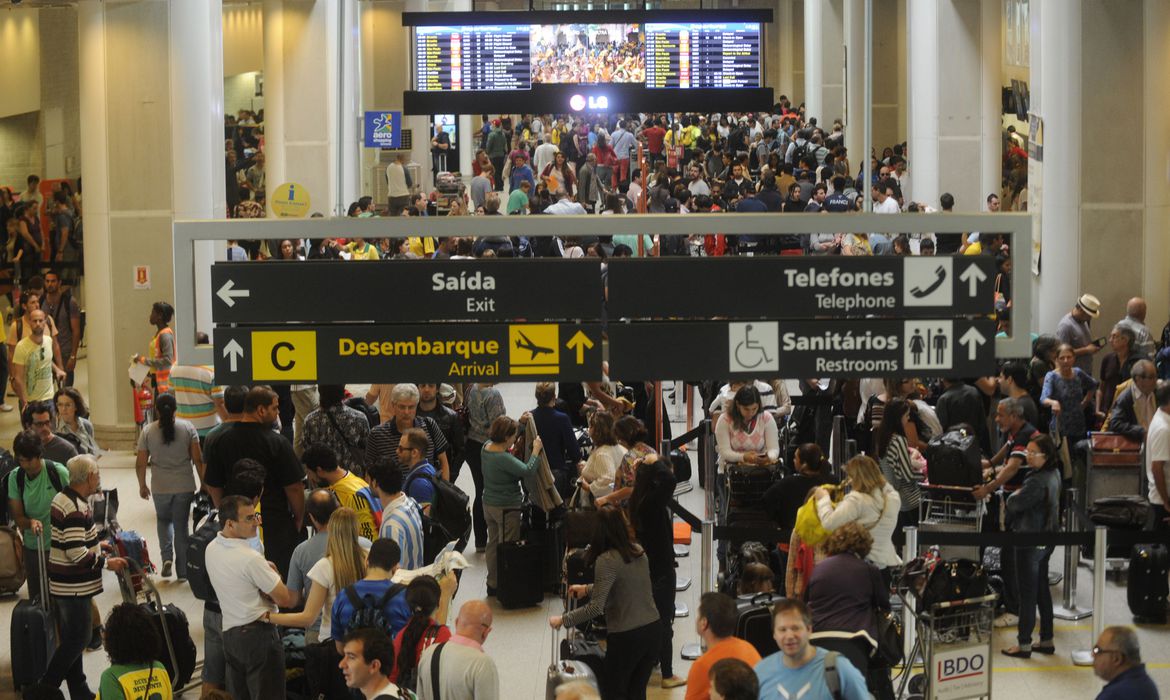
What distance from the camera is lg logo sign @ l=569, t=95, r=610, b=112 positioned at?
1942 centimetres

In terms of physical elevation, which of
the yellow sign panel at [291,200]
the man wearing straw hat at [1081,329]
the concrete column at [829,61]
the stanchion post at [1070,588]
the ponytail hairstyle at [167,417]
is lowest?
the stanchion post at [1070,588]

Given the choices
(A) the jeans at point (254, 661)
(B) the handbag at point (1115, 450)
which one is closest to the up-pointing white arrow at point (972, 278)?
(A) the jeans at point (254, 661)

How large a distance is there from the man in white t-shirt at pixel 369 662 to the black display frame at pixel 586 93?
44.0ft

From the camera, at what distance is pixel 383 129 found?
88.3 ft

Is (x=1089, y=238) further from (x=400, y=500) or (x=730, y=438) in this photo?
(x=400, y=500)

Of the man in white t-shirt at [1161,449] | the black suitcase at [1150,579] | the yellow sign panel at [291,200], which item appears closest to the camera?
the man in white t-shirt at [1161,449]

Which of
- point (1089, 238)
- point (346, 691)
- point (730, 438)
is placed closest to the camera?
point (346, 691)

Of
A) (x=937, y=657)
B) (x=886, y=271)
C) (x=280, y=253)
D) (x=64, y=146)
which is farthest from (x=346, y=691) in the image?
(x=64, y=146)

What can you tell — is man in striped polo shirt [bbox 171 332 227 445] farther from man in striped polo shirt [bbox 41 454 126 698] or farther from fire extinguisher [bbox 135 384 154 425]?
man in striped polo shirt [bbox 41 454 126 698]

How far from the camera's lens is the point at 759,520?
11258mm

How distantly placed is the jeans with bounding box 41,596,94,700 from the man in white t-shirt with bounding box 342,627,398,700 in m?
3.10

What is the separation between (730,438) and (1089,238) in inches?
297

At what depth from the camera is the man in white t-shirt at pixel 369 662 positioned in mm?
6719

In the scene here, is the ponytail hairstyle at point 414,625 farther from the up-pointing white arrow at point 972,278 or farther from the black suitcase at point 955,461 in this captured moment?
the black suitcase at point 955,461
